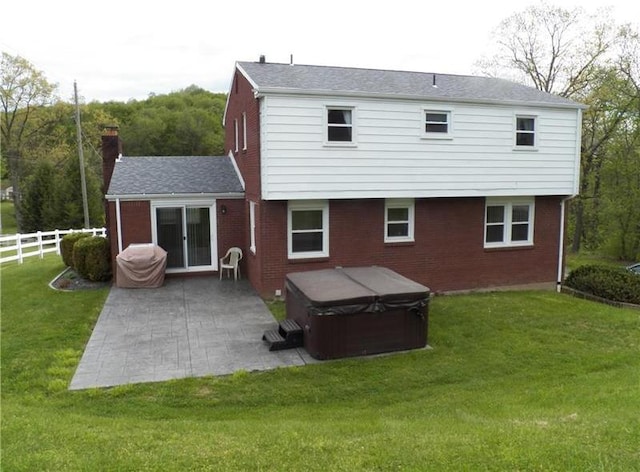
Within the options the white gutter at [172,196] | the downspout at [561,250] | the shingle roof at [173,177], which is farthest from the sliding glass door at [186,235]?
the downspout at [561,250]

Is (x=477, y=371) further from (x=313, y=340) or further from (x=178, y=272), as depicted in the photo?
(x=178, y=272)

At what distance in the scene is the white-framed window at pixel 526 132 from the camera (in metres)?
14.6

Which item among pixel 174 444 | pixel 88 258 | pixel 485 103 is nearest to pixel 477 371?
pixel 174 444

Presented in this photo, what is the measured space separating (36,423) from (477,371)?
635cm

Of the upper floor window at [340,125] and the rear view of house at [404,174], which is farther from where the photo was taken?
the upper floor window at [340,125]

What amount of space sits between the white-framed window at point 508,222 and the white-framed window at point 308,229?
16.1 ft

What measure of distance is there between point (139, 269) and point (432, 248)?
8116 mm

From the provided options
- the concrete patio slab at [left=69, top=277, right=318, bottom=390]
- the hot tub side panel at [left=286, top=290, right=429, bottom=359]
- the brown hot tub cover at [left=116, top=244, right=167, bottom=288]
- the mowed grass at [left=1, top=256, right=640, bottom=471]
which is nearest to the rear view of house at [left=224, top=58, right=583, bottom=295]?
the concrete patio slab at [left=69, top=277, right=318, bottom=390]

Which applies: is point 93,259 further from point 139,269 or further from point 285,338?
point 285,338

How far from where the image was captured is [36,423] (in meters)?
5.66

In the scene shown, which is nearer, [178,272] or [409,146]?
[409,146]

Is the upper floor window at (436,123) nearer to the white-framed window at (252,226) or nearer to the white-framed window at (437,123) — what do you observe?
the white-framed window at (437,123)

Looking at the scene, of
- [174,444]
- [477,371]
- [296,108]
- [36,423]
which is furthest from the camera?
[296,108]

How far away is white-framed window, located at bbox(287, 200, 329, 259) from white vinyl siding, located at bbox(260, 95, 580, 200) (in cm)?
74
